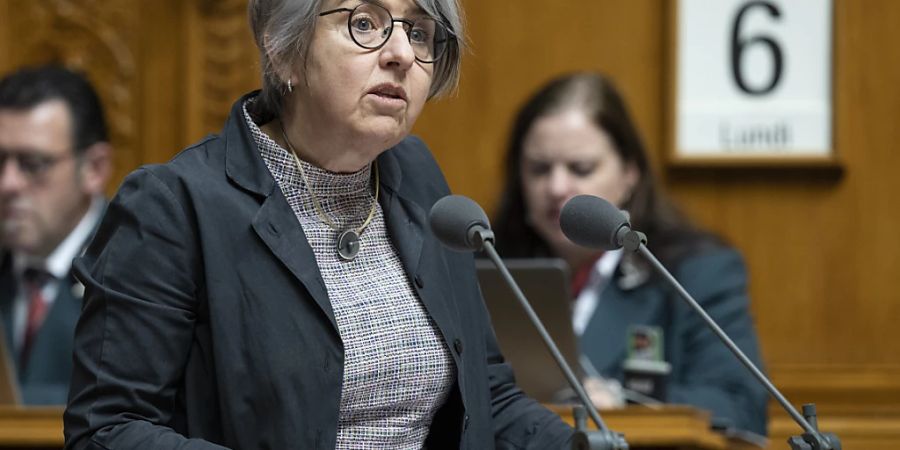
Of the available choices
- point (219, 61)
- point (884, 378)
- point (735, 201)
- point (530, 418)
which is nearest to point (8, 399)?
point (219, 61)

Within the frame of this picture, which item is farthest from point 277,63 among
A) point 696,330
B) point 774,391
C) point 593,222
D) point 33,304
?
point 33,304

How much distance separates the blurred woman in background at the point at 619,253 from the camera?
3.75m

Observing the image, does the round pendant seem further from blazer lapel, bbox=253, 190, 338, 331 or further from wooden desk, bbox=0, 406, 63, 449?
wooden desk, bbox=0, 406, 63, 449

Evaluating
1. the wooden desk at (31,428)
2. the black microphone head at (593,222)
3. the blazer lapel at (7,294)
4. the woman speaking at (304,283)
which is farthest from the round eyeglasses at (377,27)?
the blazer lapel at (7,294)

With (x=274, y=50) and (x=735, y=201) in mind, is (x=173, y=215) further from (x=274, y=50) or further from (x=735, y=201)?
(x=735, y=201)

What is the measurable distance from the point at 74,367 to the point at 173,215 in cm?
22

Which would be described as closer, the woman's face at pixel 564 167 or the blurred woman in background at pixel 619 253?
the blurred woman in background at pixel 619 253

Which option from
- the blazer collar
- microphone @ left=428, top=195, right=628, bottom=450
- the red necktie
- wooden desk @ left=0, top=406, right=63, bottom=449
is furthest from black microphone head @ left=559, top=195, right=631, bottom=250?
the red necktie

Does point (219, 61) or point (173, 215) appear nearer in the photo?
point (173, 215)

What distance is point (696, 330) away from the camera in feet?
12.5

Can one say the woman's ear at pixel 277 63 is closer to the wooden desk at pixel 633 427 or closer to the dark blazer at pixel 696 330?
the wooden desk at pixel 633 427

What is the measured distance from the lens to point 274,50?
1955 mm

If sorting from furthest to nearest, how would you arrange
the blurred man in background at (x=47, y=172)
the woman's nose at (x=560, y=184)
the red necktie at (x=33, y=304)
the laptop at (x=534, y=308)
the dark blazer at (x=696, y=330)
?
the blurred man in background at (x=47, y=172)
the red necktie at (x=33, y=304)
the woman's nose at (x=560, y=184)
the dark blazer at (x=696, y=330)
the laptop at (x=534, y=308)

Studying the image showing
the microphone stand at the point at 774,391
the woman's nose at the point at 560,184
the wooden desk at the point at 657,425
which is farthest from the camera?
the woman's nose at the point at 560,184
